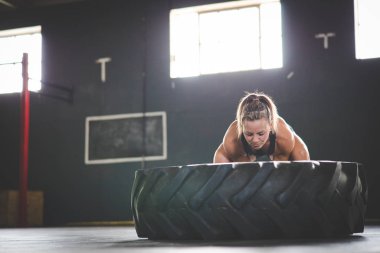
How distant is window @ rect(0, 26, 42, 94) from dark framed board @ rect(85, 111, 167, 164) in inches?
44.7

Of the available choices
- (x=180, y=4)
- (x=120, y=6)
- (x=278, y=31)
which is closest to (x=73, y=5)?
(x=120, y=6)

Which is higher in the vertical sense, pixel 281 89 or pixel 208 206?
pixel 281 89

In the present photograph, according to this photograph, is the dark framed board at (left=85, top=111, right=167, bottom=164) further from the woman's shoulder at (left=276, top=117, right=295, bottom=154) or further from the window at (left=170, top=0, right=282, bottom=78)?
the woman's shoulder at (left=276, top=117, right=295, bottom=154)

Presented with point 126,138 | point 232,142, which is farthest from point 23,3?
point 232,142

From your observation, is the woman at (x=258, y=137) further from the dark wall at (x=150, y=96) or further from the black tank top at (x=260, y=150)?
the dark wall at (x=150, y=96)

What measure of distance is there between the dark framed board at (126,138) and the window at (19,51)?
3.73ft

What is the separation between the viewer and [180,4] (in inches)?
274

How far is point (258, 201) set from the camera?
155cm

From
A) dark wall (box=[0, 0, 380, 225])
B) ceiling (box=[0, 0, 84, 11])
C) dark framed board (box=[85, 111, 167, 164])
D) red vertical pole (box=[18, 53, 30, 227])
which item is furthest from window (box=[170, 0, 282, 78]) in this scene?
ceiling (box=[0, 0, 84, 11])

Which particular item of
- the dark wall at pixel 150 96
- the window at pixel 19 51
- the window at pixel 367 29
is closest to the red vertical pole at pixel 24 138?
the dark wall at pixel 150 96

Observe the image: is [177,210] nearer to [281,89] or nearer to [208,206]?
[208,206]

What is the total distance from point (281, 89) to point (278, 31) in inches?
26.8

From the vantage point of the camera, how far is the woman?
2.39 metres

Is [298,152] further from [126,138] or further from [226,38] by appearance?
[126,138]
